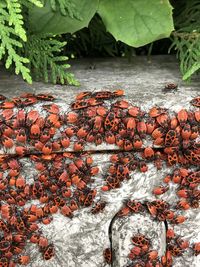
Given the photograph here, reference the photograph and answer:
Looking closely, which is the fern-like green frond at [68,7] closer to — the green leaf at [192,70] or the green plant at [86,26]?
the green plant at [86,26]

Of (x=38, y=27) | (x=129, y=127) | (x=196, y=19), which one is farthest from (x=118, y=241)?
(x=196, y=19)

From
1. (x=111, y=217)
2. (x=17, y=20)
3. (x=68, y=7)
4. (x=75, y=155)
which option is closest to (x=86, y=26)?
(x=68, y=7)

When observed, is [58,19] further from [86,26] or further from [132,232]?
[132,232]

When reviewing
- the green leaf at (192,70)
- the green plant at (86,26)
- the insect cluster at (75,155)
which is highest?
the green plant at (86,26)

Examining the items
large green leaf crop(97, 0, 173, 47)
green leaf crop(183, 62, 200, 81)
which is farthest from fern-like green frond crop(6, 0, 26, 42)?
green leaf crop(183, 62, 200, 81)

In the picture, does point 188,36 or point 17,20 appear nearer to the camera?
point 17,20

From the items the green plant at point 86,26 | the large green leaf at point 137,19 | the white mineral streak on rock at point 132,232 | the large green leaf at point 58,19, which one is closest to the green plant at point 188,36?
the green plant at point 86,26

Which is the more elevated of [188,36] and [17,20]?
[17,20]
